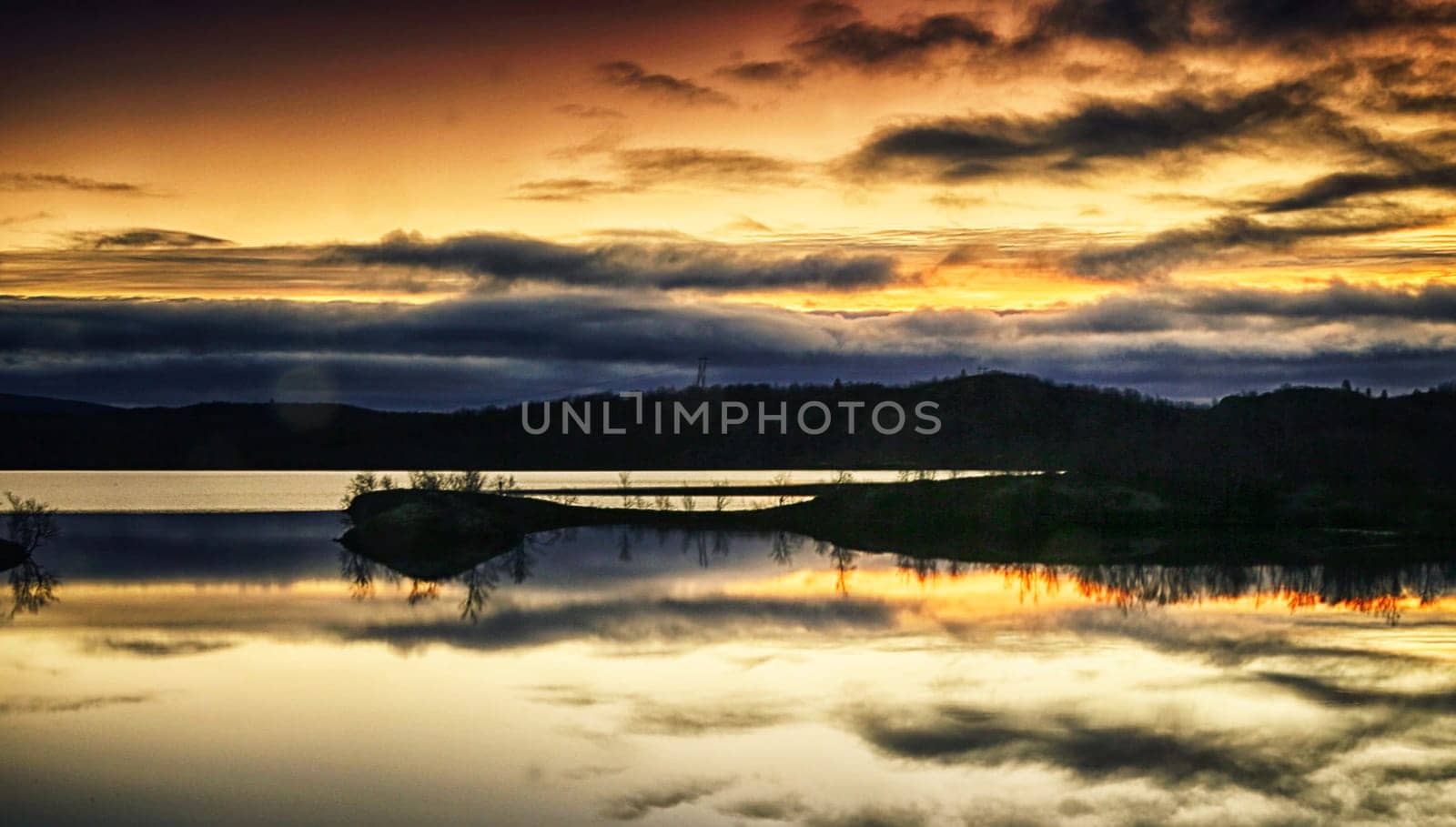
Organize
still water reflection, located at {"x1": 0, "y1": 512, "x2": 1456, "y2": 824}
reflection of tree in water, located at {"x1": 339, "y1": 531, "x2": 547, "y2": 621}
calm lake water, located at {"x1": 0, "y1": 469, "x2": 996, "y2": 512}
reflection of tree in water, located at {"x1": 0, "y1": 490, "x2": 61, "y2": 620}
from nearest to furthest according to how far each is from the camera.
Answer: still water reflection, located at {"x1": 0, "y1": 512, "x2": 1456, "y2": 824} < reflection of tree in water, located at {"x1": 0, "y1": 490, "x2": 61, "y2": 620} < reflection of tree in water, located at {"x1": 339, "y1": 531, "x2": 547, "y2": 621} < calm lake water, located at {"x1": 0, "y1": 469, "x2": 996, "y2": 512}

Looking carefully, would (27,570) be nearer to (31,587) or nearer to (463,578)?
(31,587)

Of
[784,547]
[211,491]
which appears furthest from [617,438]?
[784,547]

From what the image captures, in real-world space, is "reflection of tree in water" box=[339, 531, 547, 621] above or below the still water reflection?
below

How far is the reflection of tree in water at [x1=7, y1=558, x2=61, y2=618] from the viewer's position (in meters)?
31.4

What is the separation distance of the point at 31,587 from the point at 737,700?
24.6 metres

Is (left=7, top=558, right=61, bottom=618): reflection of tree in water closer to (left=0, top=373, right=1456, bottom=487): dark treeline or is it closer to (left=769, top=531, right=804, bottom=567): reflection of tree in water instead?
(left=769, top=531, right=804, bottom=567): reflection of tree in water

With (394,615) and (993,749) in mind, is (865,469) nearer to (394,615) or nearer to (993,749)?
(394,615)

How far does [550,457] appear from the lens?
6708 inches

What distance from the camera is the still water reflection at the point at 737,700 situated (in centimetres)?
1413

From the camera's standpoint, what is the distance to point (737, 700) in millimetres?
19297

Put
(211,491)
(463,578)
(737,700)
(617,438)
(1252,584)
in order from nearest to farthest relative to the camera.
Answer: (737,700)
(1252,584)
(463,578)
(211,491)
(617,438)

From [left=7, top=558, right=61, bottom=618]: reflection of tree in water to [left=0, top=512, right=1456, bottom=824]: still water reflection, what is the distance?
0.27m

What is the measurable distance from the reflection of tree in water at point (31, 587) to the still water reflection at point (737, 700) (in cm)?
27

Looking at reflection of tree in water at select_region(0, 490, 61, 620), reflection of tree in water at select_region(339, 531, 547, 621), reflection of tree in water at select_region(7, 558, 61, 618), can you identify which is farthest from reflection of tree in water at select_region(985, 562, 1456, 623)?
reflection of tree in water at select_region(0, 490, 61, 620)
